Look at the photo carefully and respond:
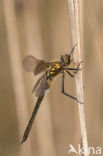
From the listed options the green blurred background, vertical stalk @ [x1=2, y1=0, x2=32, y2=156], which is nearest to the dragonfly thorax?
the green blurred background

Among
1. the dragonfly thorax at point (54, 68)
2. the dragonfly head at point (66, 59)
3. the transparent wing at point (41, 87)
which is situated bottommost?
the transparent wing at point (41, 87)

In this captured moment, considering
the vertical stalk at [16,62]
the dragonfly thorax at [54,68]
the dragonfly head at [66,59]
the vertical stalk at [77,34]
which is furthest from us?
the vertical stalk at [16,62]

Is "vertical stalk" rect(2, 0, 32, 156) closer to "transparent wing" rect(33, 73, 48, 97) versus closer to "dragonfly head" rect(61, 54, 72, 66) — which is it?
"transparent wing" rect(33, 73, 48, 97)

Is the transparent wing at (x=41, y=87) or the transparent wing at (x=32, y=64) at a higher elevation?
the transparent wing at (x=32, y=64)

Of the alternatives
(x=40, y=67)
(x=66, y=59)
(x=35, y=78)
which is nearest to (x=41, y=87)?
(x=40, y=67)

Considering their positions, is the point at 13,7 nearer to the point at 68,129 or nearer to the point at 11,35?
the point at 11,35

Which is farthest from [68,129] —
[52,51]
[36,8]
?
[36,8]

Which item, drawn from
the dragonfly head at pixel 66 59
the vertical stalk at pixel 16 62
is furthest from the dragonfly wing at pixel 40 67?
the vertical stalk at pixel 16 62

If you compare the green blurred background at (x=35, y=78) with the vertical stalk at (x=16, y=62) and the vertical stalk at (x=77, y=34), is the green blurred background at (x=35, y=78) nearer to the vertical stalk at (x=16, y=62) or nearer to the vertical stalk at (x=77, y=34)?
the vertical stalk at (x=16, y=62)

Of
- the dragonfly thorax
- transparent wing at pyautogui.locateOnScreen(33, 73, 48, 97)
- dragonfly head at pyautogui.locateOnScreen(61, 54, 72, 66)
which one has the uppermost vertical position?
dragonfly head at pyautogui.locateOnScreen(61, 54, 72, 66)

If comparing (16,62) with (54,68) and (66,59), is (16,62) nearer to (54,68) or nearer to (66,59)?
(54,68)
